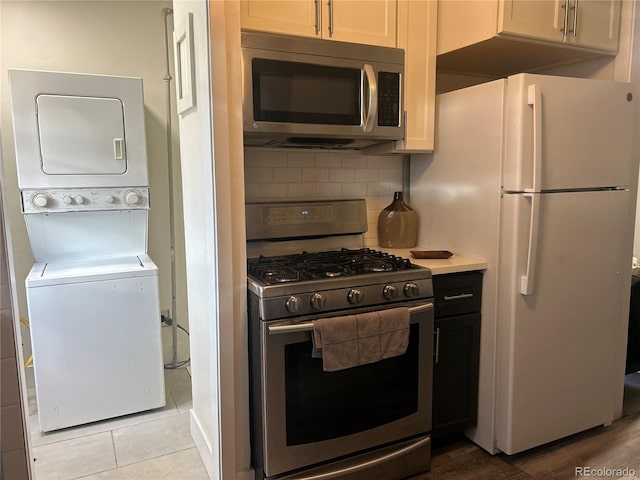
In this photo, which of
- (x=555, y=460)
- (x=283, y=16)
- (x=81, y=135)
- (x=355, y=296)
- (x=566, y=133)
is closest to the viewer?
(x=355, y=296)

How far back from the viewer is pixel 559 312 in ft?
7.16

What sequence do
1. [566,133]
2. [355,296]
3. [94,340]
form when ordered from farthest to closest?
[94,340], [566,133], [355,296]

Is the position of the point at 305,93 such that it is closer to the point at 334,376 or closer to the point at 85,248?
the point at 334,376

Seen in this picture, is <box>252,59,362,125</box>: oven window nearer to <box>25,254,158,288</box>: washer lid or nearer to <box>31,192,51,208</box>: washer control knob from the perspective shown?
<box>25,254,158,288</box>: washer lid

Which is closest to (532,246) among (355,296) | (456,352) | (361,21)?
(456,352)

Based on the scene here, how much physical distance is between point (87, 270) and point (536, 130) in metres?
2.28

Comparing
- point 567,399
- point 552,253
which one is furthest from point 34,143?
point 567,399

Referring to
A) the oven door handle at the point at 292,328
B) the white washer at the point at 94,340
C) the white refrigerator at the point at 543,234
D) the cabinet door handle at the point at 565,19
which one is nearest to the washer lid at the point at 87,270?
the white washer at the point at 94,340

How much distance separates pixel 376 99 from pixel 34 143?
1833mm

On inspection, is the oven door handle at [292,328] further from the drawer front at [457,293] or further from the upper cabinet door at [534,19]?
the upper cabinet door at [534,19]

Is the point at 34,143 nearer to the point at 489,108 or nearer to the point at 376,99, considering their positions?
the point at 376,99

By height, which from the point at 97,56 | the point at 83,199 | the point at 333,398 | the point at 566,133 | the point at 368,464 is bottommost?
the point at 368,464

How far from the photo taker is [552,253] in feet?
6.95

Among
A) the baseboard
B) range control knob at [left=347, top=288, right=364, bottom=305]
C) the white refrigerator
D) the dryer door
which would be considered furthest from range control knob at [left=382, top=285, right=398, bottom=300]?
the dryer door
